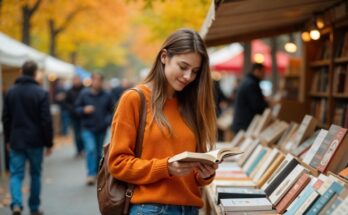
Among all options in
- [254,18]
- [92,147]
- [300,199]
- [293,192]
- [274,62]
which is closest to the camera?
[300,199]

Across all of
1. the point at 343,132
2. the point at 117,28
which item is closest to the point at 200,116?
the point at 343,132

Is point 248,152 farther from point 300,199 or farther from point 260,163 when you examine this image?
point 300,199

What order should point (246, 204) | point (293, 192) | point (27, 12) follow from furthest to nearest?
point (27, 12) < point (246, 204) < point (293, 192)

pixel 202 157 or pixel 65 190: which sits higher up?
pixel 202 157

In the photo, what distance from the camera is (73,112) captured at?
10.9m

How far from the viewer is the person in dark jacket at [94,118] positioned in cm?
762

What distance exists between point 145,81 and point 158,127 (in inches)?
13.0

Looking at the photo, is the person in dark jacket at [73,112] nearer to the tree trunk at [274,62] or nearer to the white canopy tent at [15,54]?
the white canopy tent at [15,54]

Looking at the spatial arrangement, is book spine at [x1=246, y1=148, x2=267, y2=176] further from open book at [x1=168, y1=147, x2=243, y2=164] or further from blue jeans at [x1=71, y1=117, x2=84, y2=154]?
blue jeans at [x1=71, y1=117, x2=84, y2=154]

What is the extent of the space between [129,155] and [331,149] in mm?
1589

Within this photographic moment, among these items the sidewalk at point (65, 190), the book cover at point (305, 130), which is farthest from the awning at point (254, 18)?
the sidewalk at point (65, 190)

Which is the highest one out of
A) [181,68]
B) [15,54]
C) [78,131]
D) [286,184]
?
[181,68]

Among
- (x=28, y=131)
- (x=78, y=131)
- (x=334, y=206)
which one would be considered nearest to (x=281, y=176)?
(x=334, y=206)

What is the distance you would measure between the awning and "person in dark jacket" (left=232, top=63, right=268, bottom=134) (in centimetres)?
75
